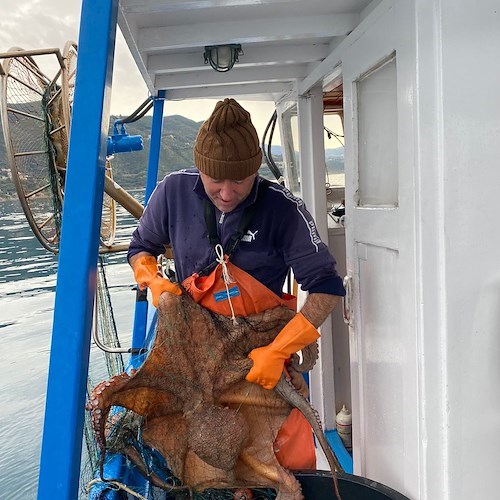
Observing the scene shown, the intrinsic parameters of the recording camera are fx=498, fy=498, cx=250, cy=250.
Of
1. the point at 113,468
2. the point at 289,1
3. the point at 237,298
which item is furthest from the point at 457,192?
the point at 113,468

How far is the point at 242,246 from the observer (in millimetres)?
2352

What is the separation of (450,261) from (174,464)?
4.69 feet

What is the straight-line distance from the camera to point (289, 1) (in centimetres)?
225

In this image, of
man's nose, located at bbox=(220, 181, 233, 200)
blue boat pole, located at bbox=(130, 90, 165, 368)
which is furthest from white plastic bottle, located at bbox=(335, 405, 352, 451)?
man's nose, located at bbox=(220, 181, 233, 200)

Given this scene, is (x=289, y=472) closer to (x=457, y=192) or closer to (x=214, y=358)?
(x=214, y=358)

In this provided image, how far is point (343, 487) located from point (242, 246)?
1.15 metres

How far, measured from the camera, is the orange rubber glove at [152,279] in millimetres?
2145

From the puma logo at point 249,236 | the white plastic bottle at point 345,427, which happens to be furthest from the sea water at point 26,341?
the white plastic bottle at point 345,427

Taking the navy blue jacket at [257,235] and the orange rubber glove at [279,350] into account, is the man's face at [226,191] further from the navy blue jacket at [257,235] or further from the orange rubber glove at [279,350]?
the orange rubber glove at [279,350]

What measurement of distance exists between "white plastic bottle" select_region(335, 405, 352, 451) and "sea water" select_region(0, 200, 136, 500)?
2.34 m

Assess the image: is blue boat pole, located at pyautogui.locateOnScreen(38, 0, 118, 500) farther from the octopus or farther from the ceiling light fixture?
the ceiling light fixture

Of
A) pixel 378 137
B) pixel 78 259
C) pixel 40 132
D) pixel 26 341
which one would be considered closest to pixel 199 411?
pixel 78 259

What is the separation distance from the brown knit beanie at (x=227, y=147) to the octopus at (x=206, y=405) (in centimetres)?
56

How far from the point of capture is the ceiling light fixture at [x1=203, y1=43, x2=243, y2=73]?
2.96 metres
